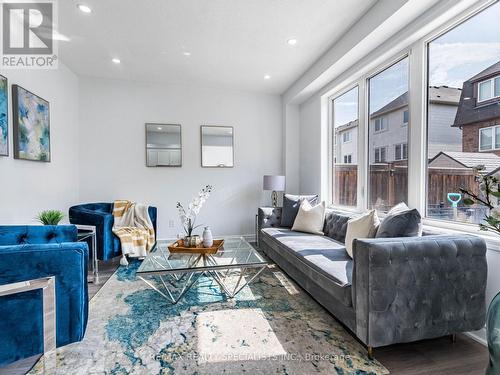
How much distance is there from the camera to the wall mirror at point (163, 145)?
4.47 meters

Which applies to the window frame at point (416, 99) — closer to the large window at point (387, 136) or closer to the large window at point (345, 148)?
the large window at point (387, 136)

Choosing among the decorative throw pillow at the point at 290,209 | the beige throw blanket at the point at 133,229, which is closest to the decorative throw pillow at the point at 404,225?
the decorative throw pillow at the point at 290,209

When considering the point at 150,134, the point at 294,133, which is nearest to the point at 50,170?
the point at 150,134

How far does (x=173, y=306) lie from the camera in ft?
7.73

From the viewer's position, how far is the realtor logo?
8.27 ft

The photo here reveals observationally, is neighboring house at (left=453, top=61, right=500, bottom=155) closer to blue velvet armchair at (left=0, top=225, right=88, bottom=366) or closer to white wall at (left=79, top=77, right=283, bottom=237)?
blue velvet armchair at (left=0, top=225, right=88, bottom=366)

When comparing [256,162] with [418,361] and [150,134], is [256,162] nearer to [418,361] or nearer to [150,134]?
[150,134]

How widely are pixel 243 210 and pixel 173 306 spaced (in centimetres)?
269

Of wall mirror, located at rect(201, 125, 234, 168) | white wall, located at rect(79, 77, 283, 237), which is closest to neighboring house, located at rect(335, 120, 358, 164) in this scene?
white wall, located at rect(79, 77, 283, 237)

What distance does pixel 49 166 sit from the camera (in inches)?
131

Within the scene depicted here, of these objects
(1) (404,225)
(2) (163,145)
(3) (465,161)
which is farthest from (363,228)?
(2) (163,145)

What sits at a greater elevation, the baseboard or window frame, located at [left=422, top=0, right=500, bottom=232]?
window frame, located at [left=422, top=0, right=500, bottom=232]

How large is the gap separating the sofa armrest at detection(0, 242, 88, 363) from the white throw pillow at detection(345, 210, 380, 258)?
2.10 meters

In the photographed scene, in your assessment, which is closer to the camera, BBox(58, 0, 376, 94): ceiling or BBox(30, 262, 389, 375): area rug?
BBox(30, 262, 389, 375): area rug
